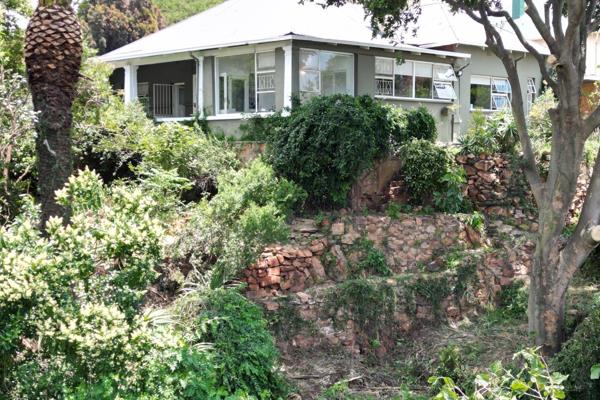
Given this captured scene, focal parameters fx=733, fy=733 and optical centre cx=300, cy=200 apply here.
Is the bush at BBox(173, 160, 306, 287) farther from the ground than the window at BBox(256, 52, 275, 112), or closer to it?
closer to it

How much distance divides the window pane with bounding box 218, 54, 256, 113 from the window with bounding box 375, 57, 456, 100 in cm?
358

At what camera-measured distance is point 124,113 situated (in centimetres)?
1706

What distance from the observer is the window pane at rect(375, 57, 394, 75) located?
20469 mm

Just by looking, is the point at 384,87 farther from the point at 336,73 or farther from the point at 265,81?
the point at 265,81

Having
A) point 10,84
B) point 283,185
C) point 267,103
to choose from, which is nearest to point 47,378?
point 10,84

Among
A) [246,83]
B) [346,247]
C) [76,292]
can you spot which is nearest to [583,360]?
[346,247]

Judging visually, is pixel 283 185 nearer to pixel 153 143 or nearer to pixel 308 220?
pixel 308 220

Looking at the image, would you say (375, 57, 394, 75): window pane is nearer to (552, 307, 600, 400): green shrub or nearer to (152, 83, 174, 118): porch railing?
(152, 83, 174, 118): porch railing

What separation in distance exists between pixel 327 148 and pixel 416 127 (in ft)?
9.77

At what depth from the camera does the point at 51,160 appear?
9984 millimetres

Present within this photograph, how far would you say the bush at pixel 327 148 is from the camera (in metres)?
14.6

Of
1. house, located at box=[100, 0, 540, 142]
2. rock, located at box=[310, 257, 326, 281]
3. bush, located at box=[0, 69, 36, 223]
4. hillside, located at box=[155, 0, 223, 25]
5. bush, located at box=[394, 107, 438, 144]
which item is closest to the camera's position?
bush, located at box=[0, 69, 36, 223]

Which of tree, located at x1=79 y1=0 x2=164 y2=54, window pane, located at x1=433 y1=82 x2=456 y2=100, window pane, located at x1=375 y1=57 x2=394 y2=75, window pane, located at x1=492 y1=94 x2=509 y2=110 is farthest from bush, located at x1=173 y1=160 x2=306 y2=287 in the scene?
tree, located at x1=79 y1=0 x2=164 y2=54

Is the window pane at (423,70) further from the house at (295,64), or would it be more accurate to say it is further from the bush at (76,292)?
the bush at (76,292)
